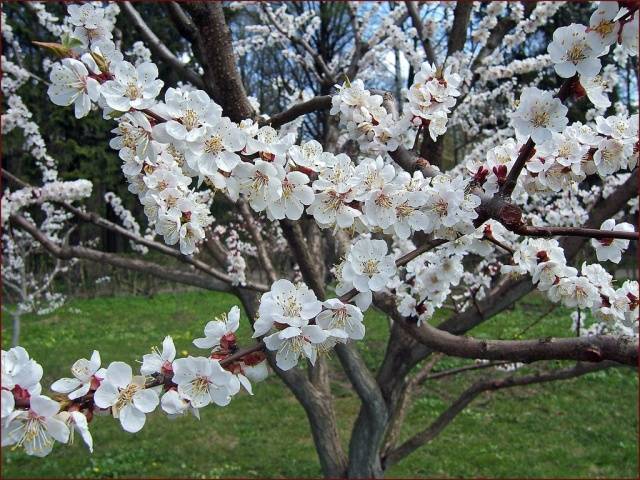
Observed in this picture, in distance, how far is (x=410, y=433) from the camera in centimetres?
516

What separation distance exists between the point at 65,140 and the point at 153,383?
16.1m

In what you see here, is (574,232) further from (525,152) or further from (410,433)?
(410,433)

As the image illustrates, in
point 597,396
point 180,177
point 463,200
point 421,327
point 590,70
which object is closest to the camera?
point 590,70

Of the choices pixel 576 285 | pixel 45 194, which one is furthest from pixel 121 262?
pixel 576 285

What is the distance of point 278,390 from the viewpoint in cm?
628

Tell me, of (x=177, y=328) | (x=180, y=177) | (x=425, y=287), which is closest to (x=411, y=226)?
(x=180, y=177)

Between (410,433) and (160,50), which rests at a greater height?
(160,50)

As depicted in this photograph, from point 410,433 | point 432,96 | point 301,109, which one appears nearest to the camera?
point 432,96

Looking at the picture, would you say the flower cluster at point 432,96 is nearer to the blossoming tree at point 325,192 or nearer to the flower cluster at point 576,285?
the blossoming tree at point 325,192

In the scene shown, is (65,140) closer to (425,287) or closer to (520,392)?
(520,392)

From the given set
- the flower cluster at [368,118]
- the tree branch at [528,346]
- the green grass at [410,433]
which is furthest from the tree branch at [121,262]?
the flower cluster at [368,118]

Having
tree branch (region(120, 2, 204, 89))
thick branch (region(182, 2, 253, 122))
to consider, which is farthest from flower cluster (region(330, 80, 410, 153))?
tree branch (region(120, 2, 204, 89))

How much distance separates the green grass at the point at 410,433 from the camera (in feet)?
14.7

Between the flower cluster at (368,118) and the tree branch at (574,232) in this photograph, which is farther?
the flower cluster at (368,118)
